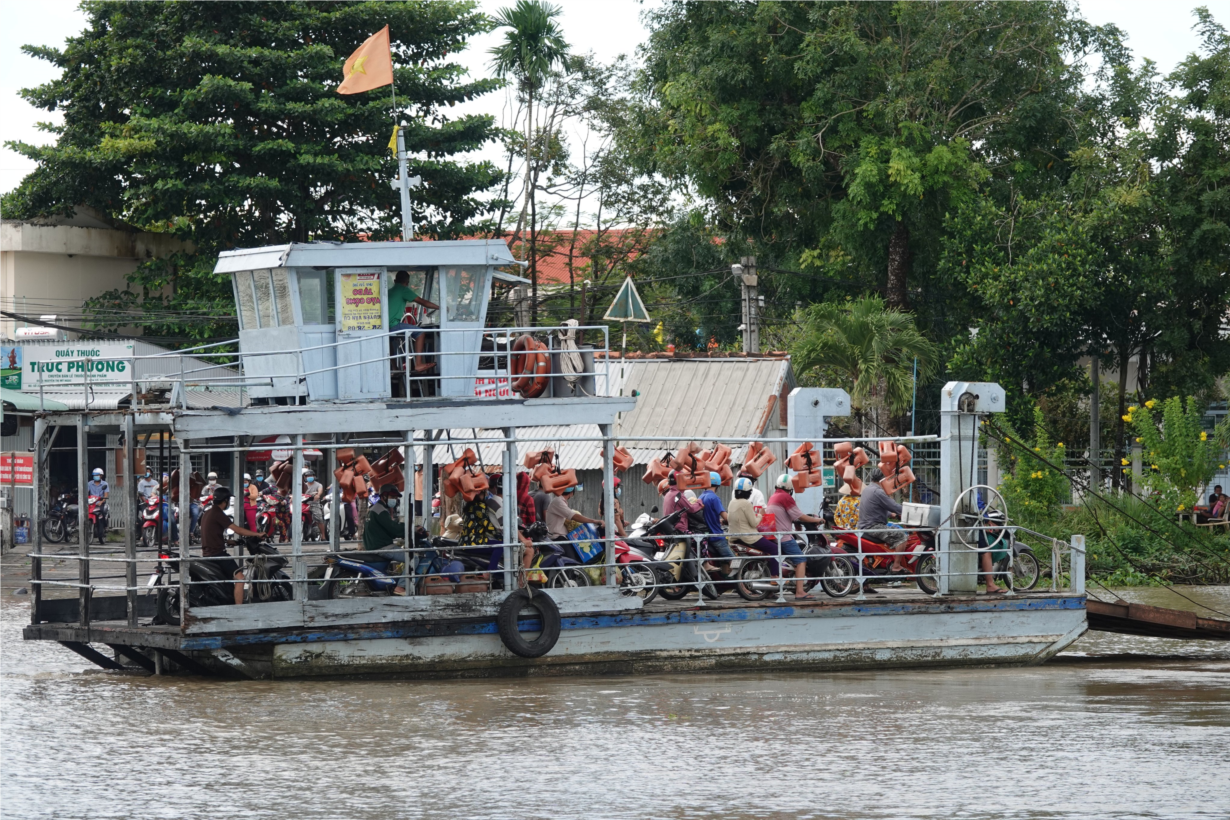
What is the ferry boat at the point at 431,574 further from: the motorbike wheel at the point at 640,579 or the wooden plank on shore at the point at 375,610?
the motorbike wheel at the point at 640,579

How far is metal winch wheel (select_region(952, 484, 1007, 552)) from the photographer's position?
52.9ft

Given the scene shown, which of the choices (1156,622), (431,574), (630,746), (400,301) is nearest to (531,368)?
(400,301)

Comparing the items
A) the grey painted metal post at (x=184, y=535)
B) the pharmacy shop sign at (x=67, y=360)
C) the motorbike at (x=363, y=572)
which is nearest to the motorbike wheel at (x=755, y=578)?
the motorbike at (x=363, y=572)

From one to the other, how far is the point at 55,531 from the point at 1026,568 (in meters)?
22.6

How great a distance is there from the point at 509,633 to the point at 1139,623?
23.3 feet

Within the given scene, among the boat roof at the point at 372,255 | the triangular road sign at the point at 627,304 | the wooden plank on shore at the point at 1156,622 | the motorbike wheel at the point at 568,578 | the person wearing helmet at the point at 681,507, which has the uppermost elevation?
the triangular road sign at the point at 627,304

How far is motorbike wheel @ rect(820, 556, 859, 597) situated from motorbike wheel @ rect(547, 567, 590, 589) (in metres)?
2.58

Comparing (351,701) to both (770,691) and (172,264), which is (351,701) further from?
(172,264)

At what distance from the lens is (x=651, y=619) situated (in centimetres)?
1516

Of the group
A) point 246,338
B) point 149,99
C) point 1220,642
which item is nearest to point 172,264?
point 149,99

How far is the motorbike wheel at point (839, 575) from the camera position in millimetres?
16125

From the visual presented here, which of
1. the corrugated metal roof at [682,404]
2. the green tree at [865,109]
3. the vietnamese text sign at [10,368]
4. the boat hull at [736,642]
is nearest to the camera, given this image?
the boat hull at [736,642]

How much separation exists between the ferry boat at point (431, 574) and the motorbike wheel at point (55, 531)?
1711 centimetres

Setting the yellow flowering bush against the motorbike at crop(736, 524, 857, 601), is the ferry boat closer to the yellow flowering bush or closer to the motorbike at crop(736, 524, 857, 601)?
the motorbike at crop(736, 524, 857, 601)
